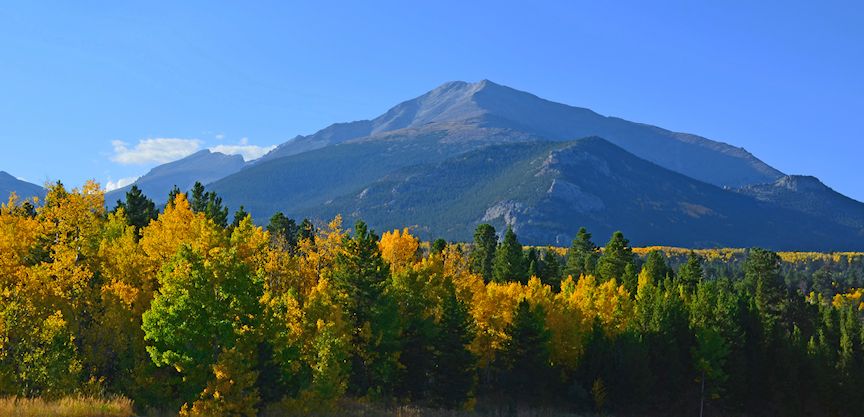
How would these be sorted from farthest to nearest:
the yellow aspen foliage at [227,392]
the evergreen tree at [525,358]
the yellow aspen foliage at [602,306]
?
1. the yellow aspen foliage at [602,306]
2. the evergreen tree at [525,358]
3. the yellow aspen foliage at [227,392]

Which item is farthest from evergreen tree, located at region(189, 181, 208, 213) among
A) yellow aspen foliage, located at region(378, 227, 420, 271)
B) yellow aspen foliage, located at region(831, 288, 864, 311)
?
yellow aspen foliage, located at region(831, 288, 864, 311)

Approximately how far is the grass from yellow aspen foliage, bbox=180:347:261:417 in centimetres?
317

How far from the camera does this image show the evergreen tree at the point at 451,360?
58.2 meters

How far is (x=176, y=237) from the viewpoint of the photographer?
5053cm

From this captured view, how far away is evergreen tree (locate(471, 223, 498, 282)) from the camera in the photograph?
107000mm

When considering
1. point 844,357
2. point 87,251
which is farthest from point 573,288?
point 87,251

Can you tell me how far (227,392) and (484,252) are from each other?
75.6 meters

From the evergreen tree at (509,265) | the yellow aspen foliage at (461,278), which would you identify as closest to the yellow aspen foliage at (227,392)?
the yellow aspen foliage at (461,278)

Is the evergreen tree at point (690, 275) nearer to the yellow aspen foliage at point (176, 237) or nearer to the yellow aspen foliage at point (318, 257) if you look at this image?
the yellow aspen foliage at point (318, 257)

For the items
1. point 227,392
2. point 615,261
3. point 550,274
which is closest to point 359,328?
point 227,392

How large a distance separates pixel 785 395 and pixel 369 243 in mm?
55922

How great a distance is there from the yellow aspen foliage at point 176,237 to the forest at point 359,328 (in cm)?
20

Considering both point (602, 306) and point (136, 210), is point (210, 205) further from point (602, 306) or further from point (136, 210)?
point (602, 306)

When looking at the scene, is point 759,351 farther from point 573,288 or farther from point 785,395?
point 573,288
